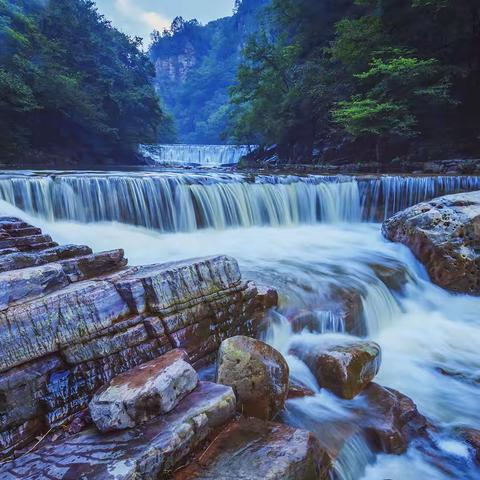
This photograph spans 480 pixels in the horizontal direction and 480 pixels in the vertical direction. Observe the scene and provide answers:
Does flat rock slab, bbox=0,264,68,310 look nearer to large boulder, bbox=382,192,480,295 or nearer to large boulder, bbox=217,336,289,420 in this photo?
large boulder, bbox=217,336,289,420

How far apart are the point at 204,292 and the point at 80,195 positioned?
6290mm

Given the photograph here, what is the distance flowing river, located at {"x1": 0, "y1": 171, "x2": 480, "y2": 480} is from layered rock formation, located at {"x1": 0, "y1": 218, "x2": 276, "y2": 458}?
96 cm

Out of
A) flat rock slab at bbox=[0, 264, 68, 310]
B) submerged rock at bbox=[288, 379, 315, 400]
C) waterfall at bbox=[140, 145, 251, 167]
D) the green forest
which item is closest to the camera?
flat rock slab at bbox=[0, 264, 68, 310]

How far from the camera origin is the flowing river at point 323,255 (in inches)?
131

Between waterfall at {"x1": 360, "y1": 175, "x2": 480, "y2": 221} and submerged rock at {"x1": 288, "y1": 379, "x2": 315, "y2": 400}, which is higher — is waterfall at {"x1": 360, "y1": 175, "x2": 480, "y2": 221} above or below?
above

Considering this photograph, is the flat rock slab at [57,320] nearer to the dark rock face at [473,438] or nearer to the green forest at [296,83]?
the dark rock face at [473,438]

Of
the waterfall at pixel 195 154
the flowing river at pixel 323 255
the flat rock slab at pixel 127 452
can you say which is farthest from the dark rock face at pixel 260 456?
the waterfall at pixel 195 154

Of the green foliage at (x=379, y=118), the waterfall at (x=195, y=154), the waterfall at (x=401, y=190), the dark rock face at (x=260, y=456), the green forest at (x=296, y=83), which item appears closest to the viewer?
the dark rock face at (x=260, y=456)

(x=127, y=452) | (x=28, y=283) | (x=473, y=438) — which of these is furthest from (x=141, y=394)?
(x=473, y=438)

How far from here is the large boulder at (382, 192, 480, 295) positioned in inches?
244

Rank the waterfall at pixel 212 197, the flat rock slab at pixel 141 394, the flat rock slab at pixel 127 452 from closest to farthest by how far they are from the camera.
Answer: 1. the flat rock slab at pixel 127 452
2. the flat rock slab at pixel 141 394
3. the waterfall at pixel 212 197

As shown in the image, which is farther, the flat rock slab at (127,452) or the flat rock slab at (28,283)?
the flat rock slab at (28,283)

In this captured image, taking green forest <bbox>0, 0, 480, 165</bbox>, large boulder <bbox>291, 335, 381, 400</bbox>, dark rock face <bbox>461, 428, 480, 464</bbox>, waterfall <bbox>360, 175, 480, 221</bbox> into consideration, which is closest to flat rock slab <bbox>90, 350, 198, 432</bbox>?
large boulder <bbox>291, 335, 381, 400</bbox>

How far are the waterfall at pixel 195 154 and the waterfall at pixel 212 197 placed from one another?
900 inches
